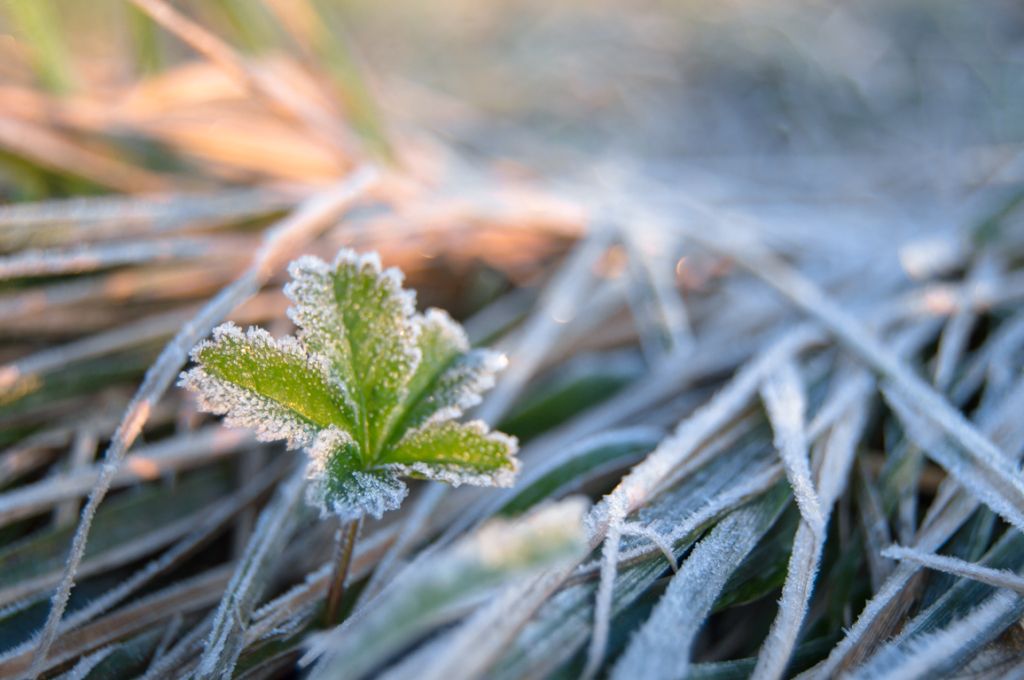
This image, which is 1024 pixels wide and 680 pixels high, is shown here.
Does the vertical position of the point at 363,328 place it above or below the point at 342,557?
above

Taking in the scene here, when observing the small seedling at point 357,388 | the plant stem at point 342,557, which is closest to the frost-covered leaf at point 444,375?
the small seedling at point 357,388

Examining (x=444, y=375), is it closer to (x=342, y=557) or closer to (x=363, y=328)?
(x=363, y=328)

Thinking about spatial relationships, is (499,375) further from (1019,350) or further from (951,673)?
(1019,350)

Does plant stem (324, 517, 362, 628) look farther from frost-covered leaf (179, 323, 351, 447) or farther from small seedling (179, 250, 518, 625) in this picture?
frost-covered leaf (179, 323, 351, 447)

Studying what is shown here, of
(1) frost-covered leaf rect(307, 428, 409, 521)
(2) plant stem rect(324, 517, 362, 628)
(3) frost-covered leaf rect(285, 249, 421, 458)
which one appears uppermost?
(3) frost-covered leaf rect(285, 249, 421, 458)

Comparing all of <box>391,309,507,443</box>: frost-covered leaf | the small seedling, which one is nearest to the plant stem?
the small seedling

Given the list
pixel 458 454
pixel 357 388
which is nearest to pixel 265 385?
pixel 357 388
